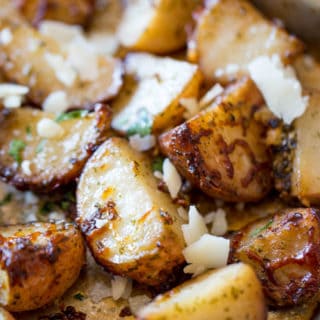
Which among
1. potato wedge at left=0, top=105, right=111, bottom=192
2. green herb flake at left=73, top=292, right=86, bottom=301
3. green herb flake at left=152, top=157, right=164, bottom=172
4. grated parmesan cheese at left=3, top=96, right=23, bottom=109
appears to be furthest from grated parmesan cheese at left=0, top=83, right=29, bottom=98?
green herb flake at left=73, top=292, right=86, bottom=301

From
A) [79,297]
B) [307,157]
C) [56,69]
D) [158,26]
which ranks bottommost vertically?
[79,297]

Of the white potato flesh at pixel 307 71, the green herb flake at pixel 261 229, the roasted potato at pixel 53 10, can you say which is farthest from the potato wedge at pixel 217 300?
the roasted potato at pixel 53 10

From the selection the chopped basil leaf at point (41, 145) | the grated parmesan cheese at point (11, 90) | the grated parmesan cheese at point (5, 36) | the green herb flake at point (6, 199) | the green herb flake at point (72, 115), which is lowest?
the green herb flake at point (6, 199)

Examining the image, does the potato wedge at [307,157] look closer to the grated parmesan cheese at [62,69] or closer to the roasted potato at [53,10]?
the grated parmesan cheese at [62,69]

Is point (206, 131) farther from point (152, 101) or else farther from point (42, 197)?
point (42, 197)

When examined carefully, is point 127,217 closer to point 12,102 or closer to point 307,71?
point 12,102

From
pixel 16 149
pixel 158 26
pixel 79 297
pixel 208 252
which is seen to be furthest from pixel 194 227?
pixel 158 26

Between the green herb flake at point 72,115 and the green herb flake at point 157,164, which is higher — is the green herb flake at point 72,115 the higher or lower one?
the higher one
